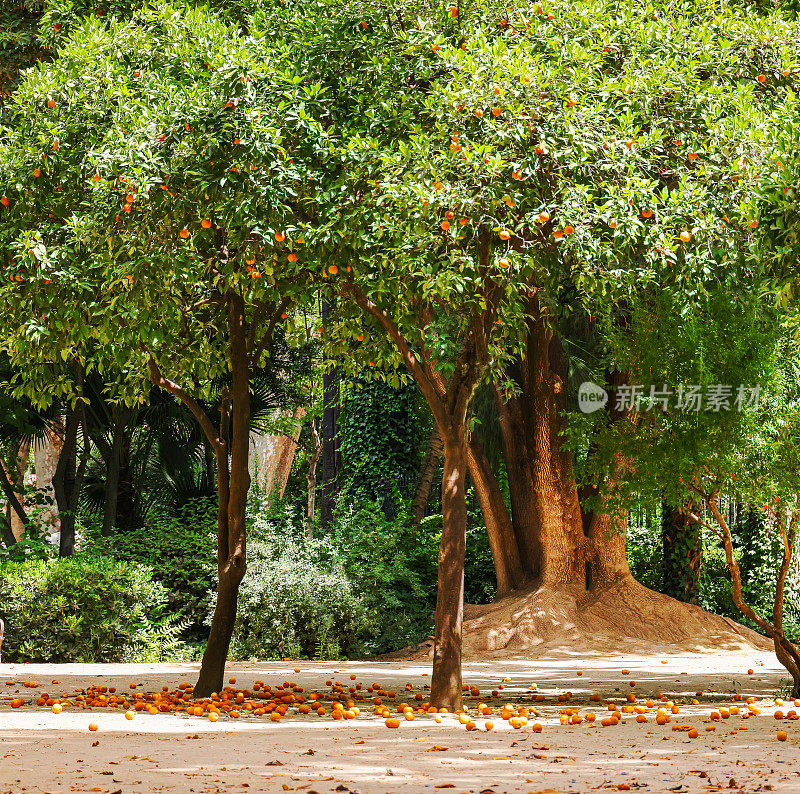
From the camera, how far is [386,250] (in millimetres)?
7020

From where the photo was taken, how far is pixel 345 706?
8.17m

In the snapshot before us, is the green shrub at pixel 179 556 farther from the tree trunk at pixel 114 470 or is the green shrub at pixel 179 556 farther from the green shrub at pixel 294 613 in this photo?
the green shrub at pixel 294 613

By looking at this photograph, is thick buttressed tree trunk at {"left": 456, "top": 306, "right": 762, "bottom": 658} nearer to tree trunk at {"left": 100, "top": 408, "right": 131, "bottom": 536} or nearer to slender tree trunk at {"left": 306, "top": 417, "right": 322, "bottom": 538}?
tree trunk at {"left": 100, "top": 408, "right": 131, "bottom": 536}

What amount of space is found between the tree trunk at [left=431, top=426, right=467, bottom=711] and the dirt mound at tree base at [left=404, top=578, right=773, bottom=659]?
20.7 ft

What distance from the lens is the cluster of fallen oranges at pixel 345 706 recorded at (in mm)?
7004

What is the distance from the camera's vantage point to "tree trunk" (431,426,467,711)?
7695 millimetres

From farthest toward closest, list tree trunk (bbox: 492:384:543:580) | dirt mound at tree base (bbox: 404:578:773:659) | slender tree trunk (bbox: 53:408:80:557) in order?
1. tree trunk (bbox: 492:384:543:580)
2. slender tree trunk (bbox: 53:408:80:557)
3. dirt mound at tree base (bbox: 404:578:773:659)

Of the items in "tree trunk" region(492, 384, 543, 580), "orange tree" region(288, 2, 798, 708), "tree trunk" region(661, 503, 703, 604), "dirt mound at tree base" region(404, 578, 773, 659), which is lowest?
"dirt mound at tree base" region(404, 578, 773, 659)

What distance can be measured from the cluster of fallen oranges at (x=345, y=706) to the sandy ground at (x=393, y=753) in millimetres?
88

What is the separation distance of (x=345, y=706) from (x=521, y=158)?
15.2ft

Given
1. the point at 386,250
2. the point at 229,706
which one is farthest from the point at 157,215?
the point at 229,706

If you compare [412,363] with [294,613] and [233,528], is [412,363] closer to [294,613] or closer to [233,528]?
[233,528]

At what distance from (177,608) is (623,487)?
8.68 m

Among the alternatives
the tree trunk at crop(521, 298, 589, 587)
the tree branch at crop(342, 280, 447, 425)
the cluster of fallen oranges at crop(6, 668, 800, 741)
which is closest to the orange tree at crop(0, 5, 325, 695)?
the tree branch at crop(342, 280, 447, 425)
